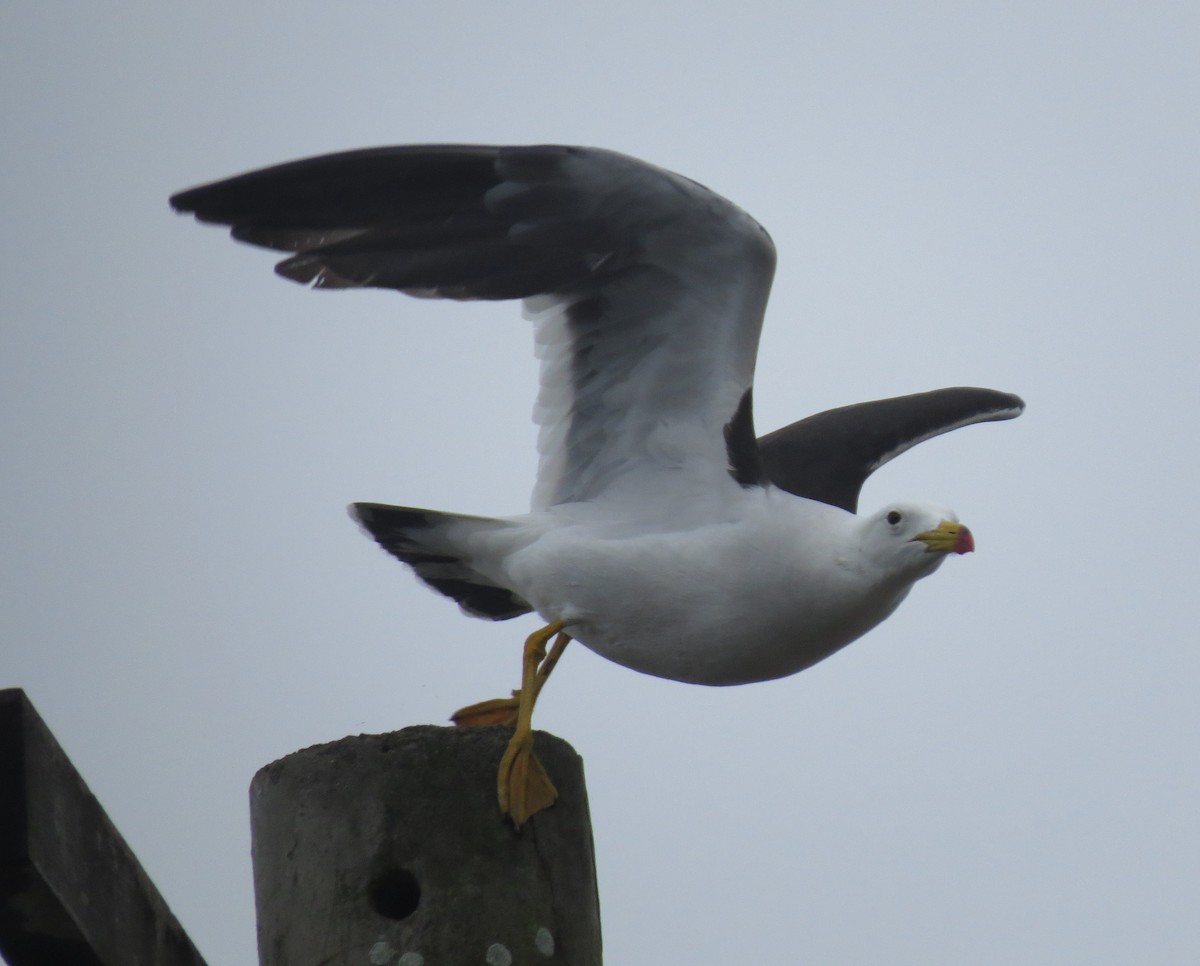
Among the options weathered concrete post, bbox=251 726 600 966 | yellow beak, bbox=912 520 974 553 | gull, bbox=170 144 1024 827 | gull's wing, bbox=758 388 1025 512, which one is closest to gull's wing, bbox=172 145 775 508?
gull, bbox=170 144 1024 827

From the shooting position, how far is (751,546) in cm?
475

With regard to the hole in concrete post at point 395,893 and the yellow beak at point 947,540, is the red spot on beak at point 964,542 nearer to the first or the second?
the yellow beak at point 947,540

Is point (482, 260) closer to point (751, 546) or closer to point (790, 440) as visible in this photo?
point (751, 546)

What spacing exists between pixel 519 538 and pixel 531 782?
115cm

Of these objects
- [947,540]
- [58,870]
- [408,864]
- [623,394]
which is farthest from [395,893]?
[947,540]

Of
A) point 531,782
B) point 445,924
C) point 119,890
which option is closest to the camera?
point 119,890

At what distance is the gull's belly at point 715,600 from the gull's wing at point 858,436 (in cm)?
105

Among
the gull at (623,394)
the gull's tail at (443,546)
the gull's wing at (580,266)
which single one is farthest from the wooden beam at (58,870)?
the gull's tail at (443,546)

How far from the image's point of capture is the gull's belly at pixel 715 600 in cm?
472

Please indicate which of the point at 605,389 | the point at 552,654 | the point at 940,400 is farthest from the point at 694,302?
the point at 940,400

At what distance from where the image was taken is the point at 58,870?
130 inches

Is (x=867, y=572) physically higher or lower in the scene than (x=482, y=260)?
lower

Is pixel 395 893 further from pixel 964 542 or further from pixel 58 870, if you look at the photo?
pixel 964 542

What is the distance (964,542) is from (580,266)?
1.37 m
